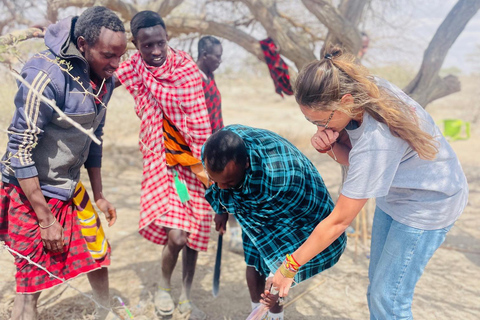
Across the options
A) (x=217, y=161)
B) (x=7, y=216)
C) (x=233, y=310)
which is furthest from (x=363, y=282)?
(x=7, y=216)

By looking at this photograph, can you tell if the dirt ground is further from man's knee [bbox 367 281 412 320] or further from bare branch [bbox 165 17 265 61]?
bare branch [bbox 165 17 265 61]

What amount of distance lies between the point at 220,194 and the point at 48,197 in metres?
0.86

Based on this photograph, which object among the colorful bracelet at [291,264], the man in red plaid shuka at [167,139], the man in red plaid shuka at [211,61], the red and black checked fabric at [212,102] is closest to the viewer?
the colorful bracelet at [291,264]

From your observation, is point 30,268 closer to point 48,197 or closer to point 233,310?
point 48,197

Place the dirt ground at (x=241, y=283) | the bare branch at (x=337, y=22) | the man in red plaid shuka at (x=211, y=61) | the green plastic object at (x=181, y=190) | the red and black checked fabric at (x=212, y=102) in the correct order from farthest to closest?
1. the bare branch at (x=337, y=22)
2. the man in red plaid shuka at (x=211, y=61)
3. the red and black checked fabric at (x=212, y=102)
4. the dirt ground at (x=241, y=283)
5. the green plastic object at (x=181, y=190)

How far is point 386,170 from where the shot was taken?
5.33 feet

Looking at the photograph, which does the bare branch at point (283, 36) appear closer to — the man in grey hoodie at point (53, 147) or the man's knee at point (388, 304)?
the man in grey hoodie at point (53, 147)

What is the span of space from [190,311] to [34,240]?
3.99ft

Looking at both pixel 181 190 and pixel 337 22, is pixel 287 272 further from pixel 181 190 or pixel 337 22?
pixel 337 22

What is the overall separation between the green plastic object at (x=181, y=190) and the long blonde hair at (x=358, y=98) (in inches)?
52.8

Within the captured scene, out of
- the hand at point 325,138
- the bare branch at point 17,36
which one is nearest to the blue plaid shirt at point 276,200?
the hand at point 325,138

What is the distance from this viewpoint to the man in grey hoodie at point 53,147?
186 centimetres

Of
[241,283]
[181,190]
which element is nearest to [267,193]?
[181,190]

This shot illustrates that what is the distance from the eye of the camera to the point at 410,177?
175 centimetres
